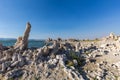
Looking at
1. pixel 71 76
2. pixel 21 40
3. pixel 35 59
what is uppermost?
pixel 21 40

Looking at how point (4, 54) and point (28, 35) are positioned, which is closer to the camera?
point (4, 54)

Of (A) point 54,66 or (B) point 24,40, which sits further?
(B) point 24,40

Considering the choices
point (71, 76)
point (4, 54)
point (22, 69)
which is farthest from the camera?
point (4, 54)

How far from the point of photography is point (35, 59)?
2167cm

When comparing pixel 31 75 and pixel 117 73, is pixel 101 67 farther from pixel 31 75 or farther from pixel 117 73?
pixel 31 75

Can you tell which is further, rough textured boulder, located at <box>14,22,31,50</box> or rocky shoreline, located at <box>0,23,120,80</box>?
rough textured boulder, located at <box>14,22,31,50</box>

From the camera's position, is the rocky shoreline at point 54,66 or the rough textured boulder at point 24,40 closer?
the rocky shoreline at point 54,66

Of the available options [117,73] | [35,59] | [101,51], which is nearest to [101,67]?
[117,73]

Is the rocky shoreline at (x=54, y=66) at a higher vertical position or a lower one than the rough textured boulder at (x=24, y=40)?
lower

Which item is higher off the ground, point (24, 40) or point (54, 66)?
point (24, 40)

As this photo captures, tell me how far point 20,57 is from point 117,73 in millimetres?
12771

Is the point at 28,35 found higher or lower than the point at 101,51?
higher

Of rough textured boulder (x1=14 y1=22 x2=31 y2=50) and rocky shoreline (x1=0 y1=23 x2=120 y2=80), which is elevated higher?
rough textured boulder (x1=14 y1=22 x2=31 y2=50)

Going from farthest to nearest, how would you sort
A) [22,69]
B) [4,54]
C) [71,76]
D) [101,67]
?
[4,54], [101,67], [22,69], [71,76]
